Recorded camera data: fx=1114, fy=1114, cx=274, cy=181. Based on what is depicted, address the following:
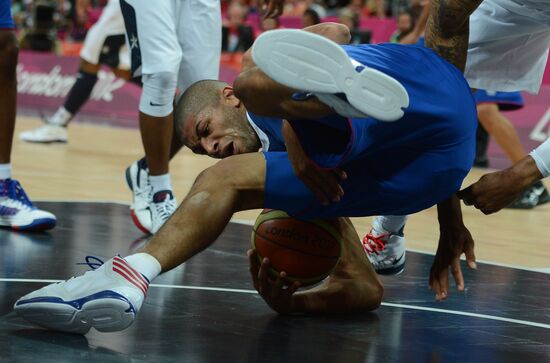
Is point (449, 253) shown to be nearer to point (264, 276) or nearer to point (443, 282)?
point (443, 282)

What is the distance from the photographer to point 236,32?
16.6 m

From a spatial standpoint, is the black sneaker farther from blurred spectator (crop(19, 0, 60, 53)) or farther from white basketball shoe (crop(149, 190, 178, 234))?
blurred spectator (crop(19, 0, 60, 53))

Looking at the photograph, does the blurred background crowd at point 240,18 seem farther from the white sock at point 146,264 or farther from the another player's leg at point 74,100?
the white sock at point 146,264

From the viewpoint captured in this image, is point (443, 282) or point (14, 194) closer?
point (443, 282)

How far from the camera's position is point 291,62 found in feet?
9.61

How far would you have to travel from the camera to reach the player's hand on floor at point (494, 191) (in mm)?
3689

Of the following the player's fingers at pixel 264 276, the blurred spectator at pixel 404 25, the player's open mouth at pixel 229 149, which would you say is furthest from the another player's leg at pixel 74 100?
the player's fingers at pixel 264 276

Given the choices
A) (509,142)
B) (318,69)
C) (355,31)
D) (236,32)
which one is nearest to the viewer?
(318,69)

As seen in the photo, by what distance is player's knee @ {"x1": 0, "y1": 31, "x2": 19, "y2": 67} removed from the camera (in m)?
5.41

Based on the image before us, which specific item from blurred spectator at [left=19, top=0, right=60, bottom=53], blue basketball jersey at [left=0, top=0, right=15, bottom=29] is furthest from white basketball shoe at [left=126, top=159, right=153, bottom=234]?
blurred spectator at [left=19, top=0, right=60, bottom=53]

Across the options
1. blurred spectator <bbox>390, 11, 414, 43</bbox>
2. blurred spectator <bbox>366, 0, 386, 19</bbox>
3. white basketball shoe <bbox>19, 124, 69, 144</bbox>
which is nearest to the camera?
white basketball shoe <bbox>19, 124, 69, 144</bbox>

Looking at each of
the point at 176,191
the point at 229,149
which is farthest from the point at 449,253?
the point at 176,191

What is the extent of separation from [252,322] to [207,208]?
0.52 m

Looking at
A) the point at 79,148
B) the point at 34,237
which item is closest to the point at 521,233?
the point at 34,237
